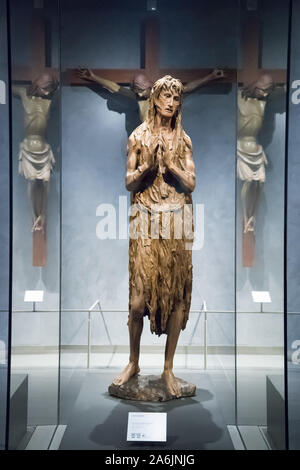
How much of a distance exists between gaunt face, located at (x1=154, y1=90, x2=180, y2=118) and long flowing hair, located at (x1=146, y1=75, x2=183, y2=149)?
0.06 ft

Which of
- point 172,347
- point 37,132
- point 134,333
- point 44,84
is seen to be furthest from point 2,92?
point 172,347

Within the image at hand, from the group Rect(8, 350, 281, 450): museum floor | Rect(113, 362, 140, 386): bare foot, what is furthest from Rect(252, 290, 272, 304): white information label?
Rect(113, 362, 140, 386): bare foot

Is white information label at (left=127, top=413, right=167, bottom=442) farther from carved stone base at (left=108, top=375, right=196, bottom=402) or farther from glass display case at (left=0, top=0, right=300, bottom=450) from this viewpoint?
carved stone base at (left=108, top=375, right=196, bottom=402)

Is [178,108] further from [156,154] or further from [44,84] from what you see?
[44,84]

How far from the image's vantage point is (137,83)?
334 cm

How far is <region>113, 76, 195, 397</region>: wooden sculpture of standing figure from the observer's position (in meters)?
3.20

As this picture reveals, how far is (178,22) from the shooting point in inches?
124

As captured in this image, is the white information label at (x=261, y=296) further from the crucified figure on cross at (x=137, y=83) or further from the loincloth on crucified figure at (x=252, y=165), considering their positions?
the crucified figure on cross at (x=137, y=83)

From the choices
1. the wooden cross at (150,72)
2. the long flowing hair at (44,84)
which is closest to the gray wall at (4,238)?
the long flowing hair at (44,84)

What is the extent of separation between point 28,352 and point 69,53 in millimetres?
1712

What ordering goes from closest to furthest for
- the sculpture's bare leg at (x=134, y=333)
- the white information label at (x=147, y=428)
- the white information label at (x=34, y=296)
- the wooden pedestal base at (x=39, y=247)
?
the white information label at (x=147, y=428) → the white information label at (x=34, y=296) → the wooden pedestal base at (x=39, y=247) → the sculpture's bare leg at (x=134, y=333)

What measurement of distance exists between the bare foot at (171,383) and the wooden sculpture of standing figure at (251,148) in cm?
92

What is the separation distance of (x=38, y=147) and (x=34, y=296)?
2.53 feet

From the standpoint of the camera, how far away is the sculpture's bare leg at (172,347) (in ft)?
10.9
